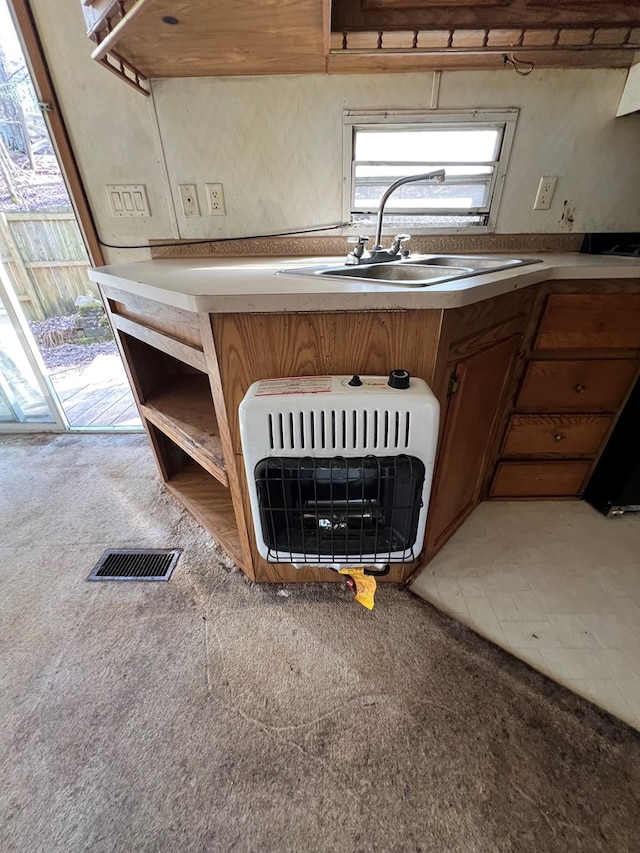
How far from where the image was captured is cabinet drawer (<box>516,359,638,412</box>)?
1179 millimetres

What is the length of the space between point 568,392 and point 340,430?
1.00 m

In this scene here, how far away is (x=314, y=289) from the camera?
28.4 inches

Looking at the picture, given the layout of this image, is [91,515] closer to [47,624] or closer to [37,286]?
[47,624]

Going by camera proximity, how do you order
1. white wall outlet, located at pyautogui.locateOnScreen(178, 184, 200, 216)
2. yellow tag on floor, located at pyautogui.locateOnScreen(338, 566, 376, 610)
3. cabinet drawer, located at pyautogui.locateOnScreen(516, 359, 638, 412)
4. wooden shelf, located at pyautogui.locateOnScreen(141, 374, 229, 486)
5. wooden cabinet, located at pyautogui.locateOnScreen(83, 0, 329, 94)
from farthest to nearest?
white wall outlet, located at pyautogui.locateOnScreen(178, 184, 200, 216) → cabinet drawer, located at pyautogui.locateOnScreen(516, 359, 638, 412) → wooden shelf, located at pyautogui.locateOnScreen(141, 374, 229, 486) → yellow tag on floor, located at pyautogui.locateOnScreen(338, 566, 376, 610) → wooden cabinet, located at pyautogui.locateOnScreen(83, 0, 329, 94)

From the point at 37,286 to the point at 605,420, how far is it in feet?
8.38

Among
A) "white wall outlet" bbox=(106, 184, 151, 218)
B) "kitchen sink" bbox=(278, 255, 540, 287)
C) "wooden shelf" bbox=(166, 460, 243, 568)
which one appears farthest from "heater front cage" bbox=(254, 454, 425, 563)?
"white wall outlet" bbox=(106, 184, 151, 218)

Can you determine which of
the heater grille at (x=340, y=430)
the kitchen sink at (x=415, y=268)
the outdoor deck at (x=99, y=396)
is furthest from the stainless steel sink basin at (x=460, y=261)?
the outdoor deck at (x=99, y=396)

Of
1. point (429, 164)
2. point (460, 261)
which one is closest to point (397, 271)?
point (460, 261)

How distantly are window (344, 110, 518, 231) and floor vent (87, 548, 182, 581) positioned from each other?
1529mm

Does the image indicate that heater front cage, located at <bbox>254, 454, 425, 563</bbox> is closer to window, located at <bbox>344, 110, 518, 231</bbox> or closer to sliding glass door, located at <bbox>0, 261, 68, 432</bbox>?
window, located at <bbox>344, 110, 518, 231</bbox>

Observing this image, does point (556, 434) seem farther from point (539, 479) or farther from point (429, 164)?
point (429, 164)

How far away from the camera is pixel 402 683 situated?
2.90ft

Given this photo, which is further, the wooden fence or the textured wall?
the wooden fence

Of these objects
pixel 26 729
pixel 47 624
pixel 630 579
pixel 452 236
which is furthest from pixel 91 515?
pixel 630 579
